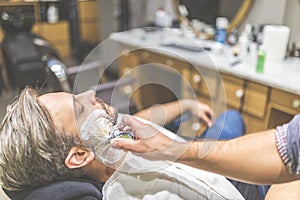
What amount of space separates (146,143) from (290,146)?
0.35m

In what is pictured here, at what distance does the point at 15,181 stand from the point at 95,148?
234mm

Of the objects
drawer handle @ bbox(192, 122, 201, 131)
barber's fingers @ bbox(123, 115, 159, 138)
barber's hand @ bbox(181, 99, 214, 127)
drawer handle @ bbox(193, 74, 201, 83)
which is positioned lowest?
drawer handle @ bbox(192, 122, 201, 131)

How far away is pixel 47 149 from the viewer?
817 mm

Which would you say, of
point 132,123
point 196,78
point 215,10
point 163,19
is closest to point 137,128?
point 132,123

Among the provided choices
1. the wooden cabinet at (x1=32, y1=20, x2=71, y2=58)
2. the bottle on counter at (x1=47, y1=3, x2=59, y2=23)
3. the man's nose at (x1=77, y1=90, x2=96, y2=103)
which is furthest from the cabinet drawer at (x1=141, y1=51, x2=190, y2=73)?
the wooden cabinet at (x1=32, y1=20, x2=71, y2=58)

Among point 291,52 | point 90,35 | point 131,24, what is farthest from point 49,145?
point 90,35

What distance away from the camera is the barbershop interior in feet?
3.19

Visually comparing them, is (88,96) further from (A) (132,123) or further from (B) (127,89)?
(B) (127,89)

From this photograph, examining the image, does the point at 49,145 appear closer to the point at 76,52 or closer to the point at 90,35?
the point at 76,52

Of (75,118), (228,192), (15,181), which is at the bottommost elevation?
(228,192)

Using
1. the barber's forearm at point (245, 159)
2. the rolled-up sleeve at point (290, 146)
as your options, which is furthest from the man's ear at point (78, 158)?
the rolled-up sleeve at point (290, 146)

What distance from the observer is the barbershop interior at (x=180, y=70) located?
97 centimetres

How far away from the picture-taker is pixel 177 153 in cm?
82

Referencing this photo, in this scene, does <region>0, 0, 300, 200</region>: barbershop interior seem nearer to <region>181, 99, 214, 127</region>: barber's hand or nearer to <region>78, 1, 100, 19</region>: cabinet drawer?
<region>181, 99, 214, 127</region>: barber's hand
